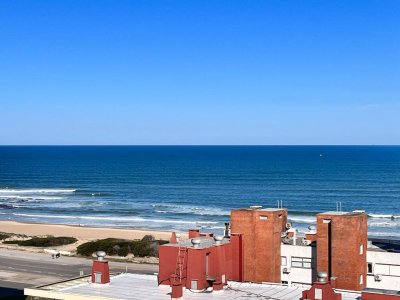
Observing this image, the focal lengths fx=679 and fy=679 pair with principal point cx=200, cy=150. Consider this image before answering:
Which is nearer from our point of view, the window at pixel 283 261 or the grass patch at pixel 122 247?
the window at pixel 283 261

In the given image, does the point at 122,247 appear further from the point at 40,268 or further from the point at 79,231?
the point at 79,231

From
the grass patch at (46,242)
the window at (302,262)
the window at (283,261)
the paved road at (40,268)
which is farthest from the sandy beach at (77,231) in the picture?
the window at (302,262)

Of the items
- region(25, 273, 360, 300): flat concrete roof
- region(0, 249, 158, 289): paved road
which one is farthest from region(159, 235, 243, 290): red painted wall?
region(0, 249, 158, 289): paved road

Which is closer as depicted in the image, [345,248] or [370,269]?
[345,248]

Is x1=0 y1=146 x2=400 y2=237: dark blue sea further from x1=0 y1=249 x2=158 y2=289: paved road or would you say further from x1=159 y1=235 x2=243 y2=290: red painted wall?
x1=159 y1=235 x2=243 y2=290: red painted wall

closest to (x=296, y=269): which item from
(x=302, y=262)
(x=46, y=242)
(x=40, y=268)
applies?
(x=302, y=262)

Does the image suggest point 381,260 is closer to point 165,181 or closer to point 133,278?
point 133,278

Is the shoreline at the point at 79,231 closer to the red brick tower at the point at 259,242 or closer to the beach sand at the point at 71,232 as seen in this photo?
the beach sand at the point at 71,232
